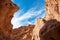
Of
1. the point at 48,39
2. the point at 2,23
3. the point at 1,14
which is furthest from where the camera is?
the point at 2,23

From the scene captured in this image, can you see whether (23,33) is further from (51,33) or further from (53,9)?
(51,33)

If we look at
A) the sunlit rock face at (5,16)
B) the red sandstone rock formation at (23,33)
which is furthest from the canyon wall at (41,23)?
the red sandstone rock formation at (23,33)

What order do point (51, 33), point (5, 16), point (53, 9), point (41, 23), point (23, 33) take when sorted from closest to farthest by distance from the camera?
point (51, 33) < point (5, 16) < point (41, 23) < point (53, 9) < point (23, 33)

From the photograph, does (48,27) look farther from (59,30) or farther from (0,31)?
(0,31)

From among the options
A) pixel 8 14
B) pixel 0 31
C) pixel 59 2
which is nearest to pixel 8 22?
pixel 8 14

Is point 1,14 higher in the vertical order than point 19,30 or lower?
lower

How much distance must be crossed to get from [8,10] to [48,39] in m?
20.2

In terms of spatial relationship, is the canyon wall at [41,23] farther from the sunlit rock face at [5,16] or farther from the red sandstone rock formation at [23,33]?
the red sandstone rock formation at [23,33]

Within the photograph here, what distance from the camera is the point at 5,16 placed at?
3206 cm

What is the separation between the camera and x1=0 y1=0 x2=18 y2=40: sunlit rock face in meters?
29.7

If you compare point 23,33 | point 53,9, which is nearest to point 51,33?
point 53,9

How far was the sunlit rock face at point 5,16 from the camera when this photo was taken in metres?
29.7

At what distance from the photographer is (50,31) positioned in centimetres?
1255

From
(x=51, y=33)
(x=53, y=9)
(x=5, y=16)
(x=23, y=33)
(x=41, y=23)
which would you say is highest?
(x=23, y=33)
